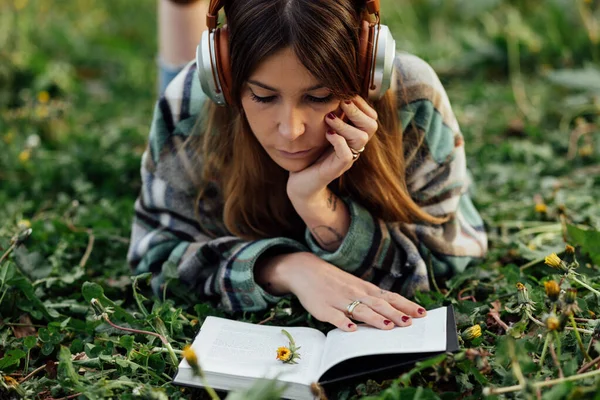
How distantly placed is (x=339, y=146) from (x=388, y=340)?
0.52 metres

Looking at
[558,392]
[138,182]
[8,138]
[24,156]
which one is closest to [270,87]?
[558,392]

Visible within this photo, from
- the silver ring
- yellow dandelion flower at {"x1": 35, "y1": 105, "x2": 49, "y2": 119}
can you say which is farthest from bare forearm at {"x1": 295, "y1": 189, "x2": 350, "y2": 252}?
yellow dandelion flower at {"x1": 35, "y1": 105, "x2": 49, "y2": 119}

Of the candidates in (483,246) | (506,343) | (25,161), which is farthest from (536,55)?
(506,343)

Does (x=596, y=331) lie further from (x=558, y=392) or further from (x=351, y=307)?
(x=351, y=307)

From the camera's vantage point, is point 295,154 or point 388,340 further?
point 295,154

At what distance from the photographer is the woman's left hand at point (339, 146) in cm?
190

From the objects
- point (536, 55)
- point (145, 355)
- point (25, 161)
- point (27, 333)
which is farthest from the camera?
point (536, 55)

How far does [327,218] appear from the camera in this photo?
213 cm

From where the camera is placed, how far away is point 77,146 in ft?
10.9

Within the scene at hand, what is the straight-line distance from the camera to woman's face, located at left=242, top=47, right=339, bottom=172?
5.80ft

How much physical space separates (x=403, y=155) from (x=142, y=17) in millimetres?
3897

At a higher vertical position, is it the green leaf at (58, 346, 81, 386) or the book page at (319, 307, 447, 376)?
the book page at (319, 307, 447, 376)

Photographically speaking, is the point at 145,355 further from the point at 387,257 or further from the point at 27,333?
the point at 387,257

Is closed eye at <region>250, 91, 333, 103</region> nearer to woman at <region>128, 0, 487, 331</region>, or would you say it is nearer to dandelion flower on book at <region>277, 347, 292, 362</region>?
woman at <region>128, 0, 487, 331</region>
